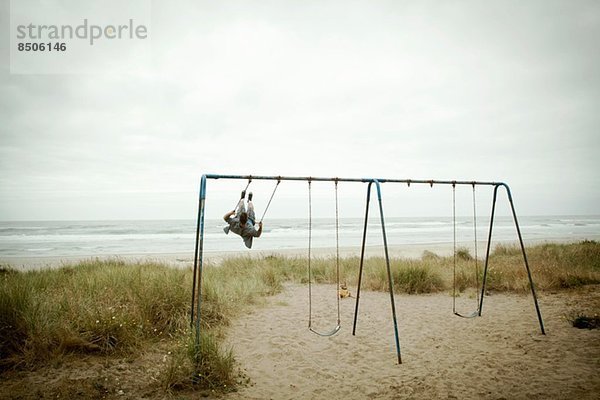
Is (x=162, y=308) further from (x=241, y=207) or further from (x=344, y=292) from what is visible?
(x=344, y=292)

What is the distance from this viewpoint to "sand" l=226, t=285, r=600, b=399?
4.00 m

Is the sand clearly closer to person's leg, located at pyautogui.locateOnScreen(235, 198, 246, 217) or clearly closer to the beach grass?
the beach grass

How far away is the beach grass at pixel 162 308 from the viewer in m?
4.14

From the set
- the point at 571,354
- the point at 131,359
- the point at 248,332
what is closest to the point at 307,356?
the point at 248,332

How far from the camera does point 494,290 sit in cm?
879

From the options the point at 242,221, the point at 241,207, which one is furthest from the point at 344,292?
the point at 241,207

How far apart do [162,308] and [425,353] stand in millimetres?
4582

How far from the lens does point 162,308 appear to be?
5.71 m

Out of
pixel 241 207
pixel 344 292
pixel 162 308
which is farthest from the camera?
pixel 344 292

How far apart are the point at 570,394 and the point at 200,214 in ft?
16.4

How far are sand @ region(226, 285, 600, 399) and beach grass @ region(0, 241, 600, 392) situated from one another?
58cm

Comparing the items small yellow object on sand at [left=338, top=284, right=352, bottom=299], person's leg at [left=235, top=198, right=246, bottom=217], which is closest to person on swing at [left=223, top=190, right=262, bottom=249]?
person's leg at [left=235, top=198, right=246, bottom=217]

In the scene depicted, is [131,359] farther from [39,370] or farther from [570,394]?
[570,394]

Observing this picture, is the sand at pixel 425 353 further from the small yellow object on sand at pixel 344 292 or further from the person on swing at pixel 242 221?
the person on swing at pixel 242 221
